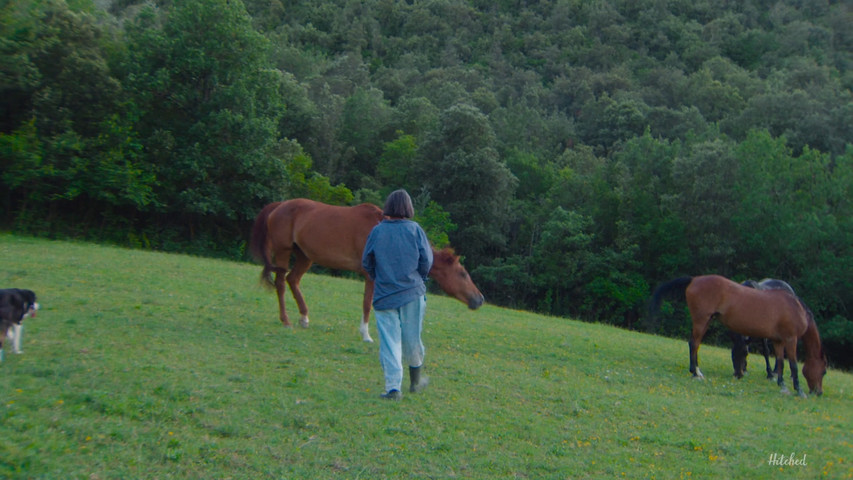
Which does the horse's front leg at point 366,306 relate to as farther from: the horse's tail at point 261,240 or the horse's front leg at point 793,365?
the horse's front leg at point 793,365

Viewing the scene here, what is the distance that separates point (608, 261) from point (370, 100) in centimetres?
2435

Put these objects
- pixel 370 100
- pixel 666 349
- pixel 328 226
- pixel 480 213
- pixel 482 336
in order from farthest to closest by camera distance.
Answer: pixel 370 100
pixel 480 213
pixel 666 349
pixel 482 336
pixel 328 226

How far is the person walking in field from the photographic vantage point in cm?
766

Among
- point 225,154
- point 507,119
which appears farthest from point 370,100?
point 225,154

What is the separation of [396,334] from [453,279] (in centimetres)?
364

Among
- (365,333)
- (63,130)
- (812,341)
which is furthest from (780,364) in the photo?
(63,130)

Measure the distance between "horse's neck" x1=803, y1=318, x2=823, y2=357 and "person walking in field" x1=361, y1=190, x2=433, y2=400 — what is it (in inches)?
361

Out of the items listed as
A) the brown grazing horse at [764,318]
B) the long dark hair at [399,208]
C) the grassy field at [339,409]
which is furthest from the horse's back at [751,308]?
the long dark hair at [399,208]

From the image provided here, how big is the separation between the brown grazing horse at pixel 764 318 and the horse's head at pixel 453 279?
4.59 metres

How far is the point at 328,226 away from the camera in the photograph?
11.8 m

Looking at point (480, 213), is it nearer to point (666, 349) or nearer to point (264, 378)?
point (666, 349)

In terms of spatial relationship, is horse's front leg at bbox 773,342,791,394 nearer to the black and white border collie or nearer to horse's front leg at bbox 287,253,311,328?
horse's front leg at bbox 287,253,311,328

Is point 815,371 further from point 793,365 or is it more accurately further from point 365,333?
point 365,333

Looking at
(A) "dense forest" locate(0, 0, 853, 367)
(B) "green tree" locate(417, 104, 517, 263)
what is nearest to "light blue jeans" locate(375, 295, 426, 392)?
(A) "dense forest" locate(0, 0, 853, 367)
